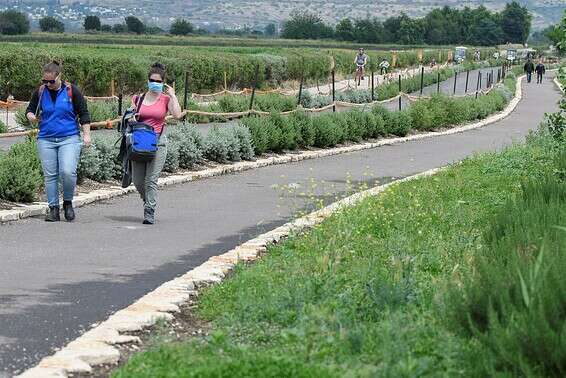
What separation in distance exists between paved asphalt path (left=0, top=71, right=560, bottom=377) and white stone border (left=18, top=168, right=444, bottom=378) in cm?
23

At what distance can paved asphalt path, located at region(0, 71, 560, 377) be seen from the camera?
8797 millimetres

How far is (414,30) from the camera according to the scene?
608 ft

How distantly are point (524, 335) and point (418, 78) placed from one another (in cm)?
6597

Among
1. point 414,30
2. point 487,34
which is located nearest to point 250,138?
point 414,30

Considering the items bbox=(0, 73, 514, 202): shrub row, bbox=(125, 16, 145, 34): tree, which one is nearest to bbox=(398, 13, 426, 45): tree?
bbox=(125, 16, 145, 34): tree

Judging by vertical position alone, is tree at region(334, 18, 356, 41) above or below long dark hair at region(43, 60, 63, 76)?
below

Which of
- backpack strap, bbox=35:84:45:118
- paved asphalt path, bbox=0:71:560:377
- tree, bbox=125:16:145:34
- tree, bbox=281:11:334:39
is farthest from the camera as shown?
tree, bbox=281:11:334:39

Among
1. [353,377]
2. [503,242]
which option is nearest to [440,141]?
[503,242]

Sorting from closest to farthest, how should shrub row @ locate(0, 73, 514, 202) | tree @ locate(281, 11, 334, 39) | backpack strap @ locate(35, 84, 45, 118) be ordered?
backpack strap @ locate(35, 84, 45, 118)
shrub row @ locate(0, 73, 514, 202)
tree @ locate(281, 11, 334, 39)

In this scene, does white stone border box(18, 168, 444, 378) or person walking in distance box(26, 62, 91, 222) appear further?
person walking in distance box(26, 62, 91, 222)

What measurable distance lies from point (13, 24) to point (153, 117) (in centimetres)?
11634

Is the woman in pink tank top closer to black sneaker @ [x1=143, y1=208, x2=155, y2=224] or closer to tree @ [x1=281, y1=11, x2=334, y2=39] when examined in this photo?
black sneaker @ [x1=143, y1=208, x2=155, y2=224]

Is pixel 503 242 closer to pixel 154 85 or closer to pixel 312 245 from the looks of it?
pixel 312 245

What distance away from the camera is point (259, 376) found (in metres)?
6.47
